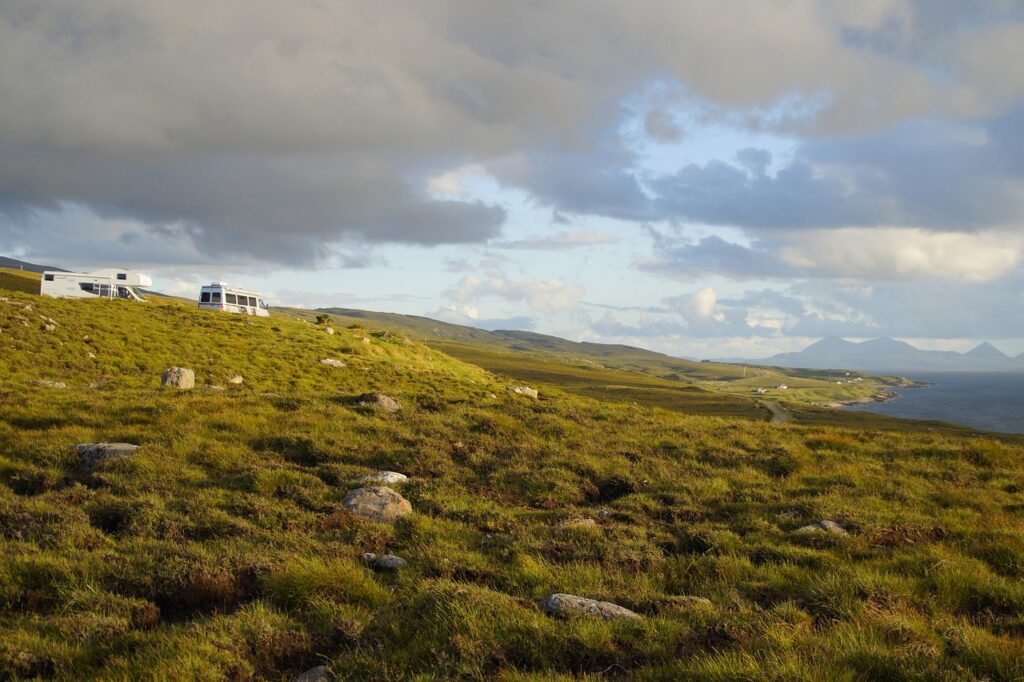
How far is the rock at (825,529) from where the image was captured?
11.2m

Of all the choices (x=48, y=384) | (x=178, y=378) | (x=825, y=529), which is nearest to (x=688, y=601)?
(x=825, y=529)

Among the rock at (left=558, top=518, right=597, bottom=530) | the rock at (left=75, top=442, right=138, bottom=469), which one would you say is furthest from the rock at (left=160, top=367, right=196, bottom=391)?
the rock at (left=558, top=518, right=597, bottom=530)

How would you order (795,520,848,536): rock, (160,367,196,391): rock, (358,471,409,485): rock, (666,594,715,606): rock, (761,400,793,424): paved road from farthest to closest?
(761,400,793,424): paved road
(160,367,196,391): rock
(358,471,409,485): rock
(795,520,848,536): rock
(666,594,715,606): rock

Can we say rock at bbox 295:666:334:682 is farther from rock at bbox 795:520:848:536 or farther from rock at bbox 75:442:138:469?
rock at bbox 75:442:138:469

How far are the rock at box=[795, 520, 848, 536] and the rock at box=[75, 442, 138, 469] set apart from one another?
48.4ft

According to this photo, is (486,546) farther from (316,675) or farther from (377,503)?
(316,675)

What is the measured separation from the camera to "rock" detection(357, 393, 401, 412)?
67.8 ft

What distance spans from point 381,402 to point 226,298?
51750 mm

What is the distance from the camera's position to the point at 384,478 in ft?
44.9

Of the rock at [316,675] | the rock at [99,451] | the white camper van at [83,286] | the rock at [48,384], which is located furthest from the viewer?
the white camper van at [83,286]

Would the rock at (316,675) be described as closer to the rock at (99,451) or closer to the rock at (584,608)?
the rock at (584,608)

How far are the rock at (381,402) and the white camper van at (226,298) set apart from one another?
48.7m

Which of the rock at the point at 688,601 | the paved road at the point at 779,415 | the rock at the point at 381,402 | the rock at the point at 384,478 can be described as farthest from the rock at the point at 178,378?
the paved road at the point at 779,415

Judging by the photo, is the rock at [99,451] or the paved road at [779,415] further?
the paved road at [779,415]
